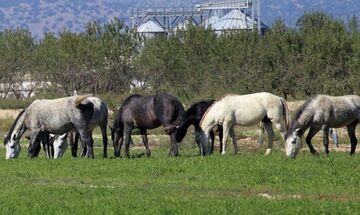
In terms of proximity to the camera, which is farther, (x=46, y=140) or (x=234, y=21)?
(x=234, y=21)

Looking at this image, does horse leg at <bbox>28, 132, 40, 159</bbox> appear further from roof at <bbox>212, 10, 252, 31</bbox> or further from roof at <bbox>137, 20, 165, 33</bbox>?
roof at <bbox>137, 20, 165, 33</bbox>

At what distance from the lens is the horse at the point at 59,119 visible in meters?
32.2

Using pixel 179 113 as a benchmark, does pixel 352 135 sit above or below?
below

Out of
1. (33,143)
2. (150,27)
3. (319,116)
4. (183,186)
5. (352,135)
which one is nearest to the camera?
(183,186)

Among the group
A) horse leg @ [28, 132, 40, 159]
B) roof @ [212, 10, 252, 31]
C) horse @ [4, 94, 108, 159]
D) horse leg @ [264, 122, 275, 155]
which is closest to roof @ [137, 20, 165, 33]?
roof @ [212, 10, 252, 31]

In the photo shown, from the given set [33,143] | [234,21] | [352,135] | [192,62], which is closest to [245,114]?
[352,135]

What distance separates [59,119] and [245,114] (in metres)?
6.18

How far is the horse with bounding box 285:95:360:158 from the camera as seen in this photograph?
99.8 ft

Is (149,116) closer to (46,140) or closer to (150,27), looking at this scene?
(46,140)

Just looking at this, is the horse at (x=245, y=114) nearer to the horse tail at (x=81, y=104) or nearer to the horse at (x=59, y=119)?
the horse at (x=59, y=119)

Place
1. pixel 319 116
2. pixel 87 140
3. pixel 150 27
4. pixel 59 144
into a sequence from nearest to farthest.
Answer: pixel 319 116
pixel 87 140
pixel 59 144
pixel 150 27

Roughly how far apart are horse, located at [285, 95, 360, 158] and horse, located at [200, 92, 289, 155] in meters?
1.87

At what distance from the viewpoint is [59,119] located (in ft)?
106

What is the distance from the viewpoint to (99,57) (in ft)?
283
